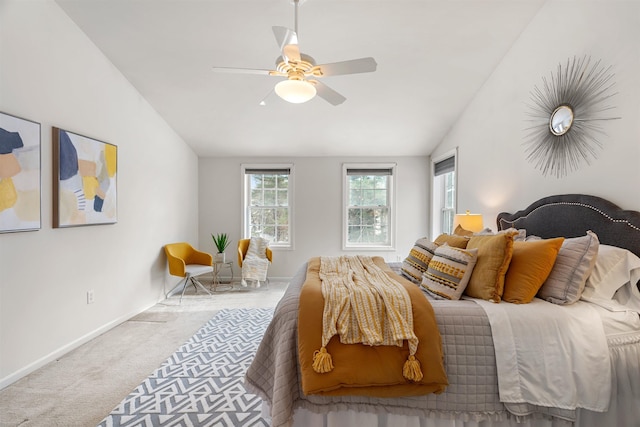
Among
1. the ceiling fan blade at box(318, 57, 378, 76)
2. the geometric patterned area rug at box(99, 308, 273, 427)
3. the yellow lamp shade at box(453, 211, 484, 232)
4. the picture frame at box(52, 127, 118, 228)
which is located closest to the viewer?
the geometric patterned area rug at box(99, 308, 273, 427)

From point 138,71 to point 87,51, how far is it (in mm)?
543

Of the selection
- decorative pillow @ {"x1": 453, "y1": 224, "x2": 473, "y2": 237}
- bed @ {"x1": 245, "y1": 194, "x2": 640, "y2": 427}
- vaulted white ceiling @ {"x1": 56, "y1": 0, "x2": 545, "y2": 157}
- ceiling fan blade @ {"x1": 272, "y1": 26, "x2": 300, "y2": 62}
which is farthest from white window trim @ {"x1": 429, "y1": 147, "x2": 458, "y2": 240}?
ceiling fan blade @ {"x1": 272, "y1": 26, "x2": 300, "y2": 62}

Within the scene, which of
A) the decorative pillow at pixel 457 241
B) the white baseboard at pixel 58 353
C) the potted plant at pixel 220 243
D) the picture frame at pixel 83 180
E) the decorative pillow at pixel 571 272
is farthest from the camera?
the potted plant at pixel 220 243

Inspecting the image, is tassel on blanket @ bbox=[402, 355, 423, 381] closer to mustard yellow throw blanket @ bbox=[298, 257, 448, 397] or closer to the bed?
mustard yellow throw blanket @ bbox=[298, 257, 448, 397]

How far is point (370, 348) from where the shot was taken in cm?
157

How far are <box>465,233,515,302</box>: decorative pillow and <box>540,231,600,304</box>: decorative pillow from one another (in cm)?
25

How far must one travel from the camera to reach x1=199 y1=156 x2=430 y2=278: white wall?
556 cm

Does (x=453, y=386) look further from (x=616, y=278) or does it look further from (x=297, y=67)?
(x=297, y=67)

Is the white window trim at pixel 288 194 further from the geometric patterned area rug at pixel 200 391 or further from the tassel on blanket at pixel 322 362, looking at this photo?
the tassel on blanket at pixel 322 362

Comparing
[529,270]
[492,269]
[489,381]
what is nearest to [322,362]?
[489,381]

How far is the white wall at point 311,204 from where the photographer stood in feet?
18.2

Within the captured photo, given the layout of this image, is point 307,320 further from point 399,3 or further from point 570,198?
point 399,3

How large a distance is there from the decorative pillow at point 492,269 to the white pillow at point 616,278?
0.45 metres

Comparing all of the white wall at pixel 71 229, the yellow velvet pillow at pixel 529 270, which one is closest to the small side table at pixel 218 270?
the white wall at pixel 71 229
